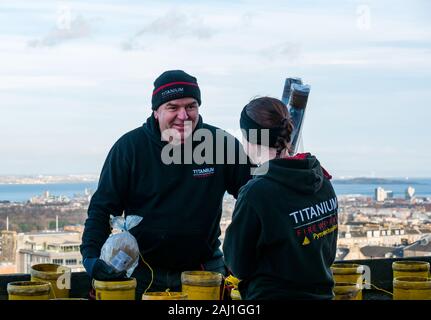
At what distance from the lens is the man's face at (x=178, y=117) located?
4672mm

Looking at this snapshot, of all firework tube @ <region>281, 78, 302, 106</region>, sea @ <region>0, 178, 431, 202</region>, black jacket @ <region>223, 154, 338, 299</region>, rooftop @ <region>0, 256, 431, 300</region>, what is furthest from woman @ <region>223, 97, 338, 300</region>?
sea @ <region>0, 178, 431, 202</region>

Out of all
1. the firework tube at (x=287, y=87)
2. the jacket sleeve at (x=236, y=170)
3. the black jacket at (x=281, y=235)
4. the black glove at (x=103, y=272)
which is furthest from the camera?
the jacket sleeve at (x=236, y=170)

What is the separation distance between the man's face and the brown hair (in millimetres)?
1006

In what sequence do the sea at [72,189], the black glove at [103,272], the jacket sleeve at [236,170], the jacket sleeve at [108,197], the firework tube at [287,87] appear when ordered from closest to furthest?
the black glove at [103,272] < the firework tube at [287,87] < the jacket sleeve at [108,197] < the jacket sleeve at [236,170] < the sea at [72,189]

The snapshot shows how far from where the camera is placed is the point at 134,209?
4738 millimetres

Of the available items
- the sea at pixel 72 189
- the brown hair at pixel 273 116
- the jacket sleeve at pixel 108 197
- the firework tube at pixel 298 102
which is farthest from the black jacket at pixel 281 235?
the sea at pixel 72 189

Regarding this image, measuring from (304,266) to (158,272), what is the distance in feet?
4.32

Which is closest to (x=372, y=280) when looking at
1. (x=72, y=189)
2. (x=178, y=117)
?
(x=178, y=117)

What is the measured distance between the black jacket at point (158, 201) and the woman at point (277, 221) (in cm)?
97

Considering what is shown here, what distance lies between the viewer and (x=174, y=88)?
4.66m

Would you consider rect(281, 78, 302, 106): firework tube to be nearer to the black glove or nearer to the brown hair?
the brown hair

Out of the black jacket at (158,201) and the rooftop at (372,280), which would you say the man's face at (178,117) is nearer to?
the black jacket at (158,201)
